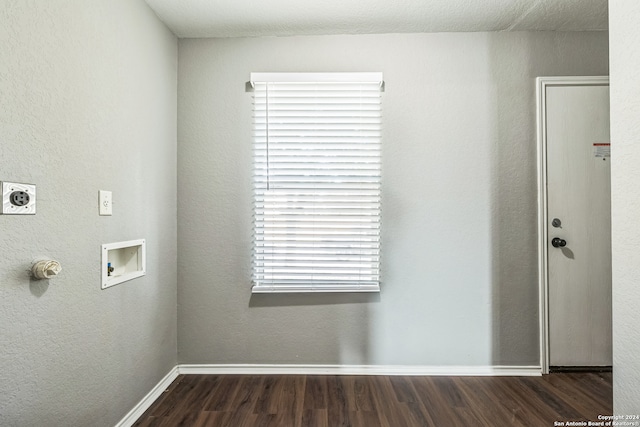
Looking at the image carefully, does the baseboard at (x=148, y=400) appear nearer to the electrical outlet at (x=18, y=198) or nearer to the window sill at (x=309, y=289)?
the window sill at (x=309, y=289)

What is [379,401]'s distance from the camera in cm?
197

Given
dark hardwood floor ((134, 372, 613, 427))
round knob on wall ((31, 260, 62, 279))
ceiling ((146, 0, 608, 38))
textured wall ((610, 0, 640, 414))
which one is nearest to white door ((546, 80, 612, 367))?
dark hardwood floor ((134, 372, 613, 427))

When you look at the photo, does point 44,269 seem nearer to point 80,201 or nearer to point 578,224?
point 80,201

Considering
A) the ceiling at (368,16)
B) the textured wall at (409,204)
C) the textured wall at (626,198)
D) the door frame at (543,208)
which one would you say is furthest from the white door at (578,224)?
the textured wall at (626,198)

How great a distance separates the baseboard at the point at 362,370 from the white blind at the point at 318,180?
58cm

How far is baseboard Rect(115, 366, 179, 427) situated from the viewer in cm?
176

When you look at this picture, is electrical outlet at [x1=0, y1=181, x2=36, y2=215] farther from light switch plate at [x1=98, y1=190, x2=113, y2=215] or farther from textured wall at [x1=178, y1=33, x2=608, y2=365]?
textured wall at [x1=178, y1=33, x2=608, y2=365]

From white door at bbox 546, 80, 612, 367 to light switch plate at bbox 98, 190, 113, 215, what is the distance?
9.31 feet

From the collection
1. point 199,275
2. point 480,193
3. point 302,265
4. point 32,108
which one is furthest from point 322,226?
point 32,108

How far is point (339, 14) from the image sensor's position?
81.7 inches

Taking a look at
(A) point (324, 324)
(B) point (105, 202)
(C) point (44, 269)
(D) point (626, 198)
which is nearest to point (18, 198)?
(C) point (44, 269)

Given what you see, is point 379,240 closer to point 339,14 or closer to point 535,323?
point 535,323

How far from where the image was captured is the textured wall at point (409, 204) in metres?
2.29

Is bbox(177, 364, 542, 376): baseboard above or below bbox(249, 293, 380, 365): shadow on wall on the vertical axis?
below
